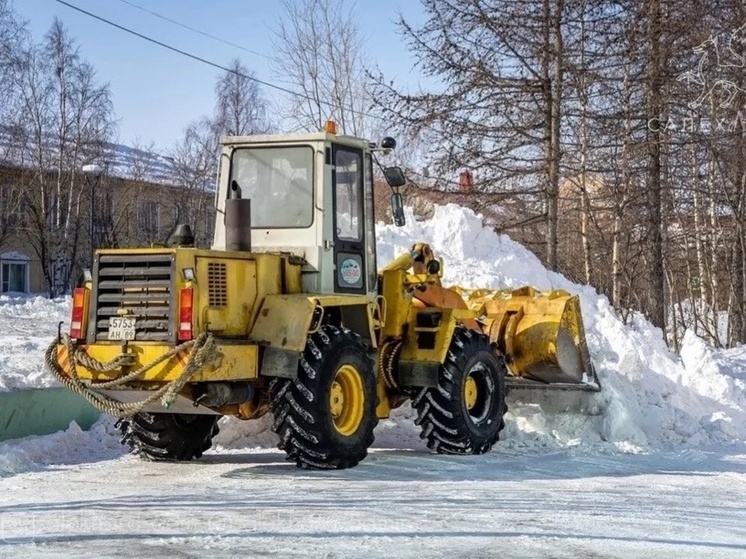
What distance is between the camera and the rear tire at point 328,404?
9195mm

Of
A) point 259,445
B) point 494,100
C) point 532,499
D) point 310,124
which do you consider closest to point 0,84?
point 310,124

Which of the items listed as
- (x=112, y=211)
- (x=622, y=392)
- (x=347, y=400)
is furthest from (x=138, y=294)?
(x=112, y=211)

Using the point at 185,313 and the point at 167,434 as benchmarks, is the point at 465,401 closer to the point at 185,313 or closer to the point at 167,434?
the point at 167,434

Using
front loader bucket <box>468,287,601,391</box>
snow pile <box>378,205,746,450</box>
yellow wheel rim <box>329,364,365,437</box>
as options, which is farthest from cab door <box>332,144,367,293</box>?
snow pile <box>378,205,746,450</box>

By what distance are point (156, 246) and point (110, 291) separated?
1.73 feet

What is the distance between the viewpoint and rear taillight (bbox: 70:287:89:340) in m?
9.38

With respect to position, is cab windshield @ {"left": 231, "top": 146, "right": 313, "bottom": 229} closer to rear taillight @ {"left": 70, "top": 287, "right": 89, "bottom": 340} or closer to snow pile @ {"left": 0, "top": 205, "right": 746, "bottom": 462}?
rear taillight @ {"left": 70, "top": 287, "right": 89, "bottom": 340}

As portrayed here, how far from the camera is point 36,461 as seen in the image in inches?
411

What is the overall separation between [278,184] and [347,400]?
81.3 inches

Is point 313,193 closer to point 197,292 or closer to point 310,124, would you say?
point 197,292

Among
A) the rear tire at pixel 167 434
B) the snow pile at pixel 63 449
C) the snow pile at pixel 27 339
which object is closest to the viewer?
the snow pile at pixel 63 449

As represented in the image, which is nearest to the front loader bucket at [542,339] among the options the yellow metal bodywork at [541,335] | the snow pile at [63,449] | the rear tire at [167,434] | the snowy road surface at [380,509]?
the yellow metal bodywork at [541,335]

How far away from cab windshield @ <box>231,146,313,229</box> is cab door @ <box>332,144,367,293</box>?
27 centimetres

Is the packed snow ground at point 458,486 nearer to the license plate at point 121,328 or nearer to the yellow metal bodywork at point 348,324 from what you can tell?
the yellow metal bodywork at point 348,324
